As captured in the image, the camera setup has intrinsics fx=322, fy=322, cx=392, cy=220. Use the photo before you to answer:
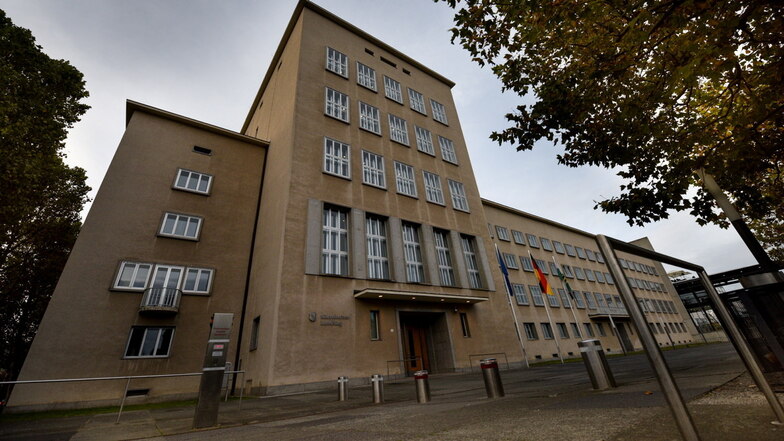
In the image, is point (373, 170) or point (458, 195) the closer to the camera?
point (373, 170)

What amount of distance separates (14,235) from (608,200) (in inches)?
1141

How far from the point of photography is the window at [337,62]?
2179 cm

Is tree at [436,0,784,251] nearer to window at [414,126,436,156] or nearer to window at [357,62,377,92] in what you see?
window at [414,126,436,156]

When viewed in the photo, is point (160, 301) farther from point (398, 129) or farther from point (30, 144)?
point (398, 129)

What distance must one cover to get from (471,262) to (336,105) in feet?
43.2

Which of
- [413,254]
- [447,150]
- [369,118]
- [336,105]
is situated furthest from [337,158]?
[447,150]

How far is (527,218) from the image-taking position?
123 ft

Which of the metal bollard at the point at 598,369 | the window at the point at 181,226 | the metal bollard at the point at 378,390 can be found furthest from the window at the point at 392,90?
the metal bollard at the point at 598,369

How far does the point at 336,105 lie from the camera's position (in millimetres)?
20406

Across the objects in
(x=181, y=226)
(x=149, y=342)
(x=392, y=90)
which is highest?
(x=392, y=90)

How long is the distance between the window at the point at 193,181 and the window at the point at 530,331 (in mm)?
26714

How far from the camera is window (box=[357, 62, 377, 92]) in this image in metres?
22.9

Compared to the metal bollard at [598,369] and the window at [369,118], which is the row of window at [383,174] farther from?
the metal bollard at [598,369]

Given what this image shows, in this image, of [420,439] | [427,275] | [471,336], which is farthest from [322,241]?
[420,439]
